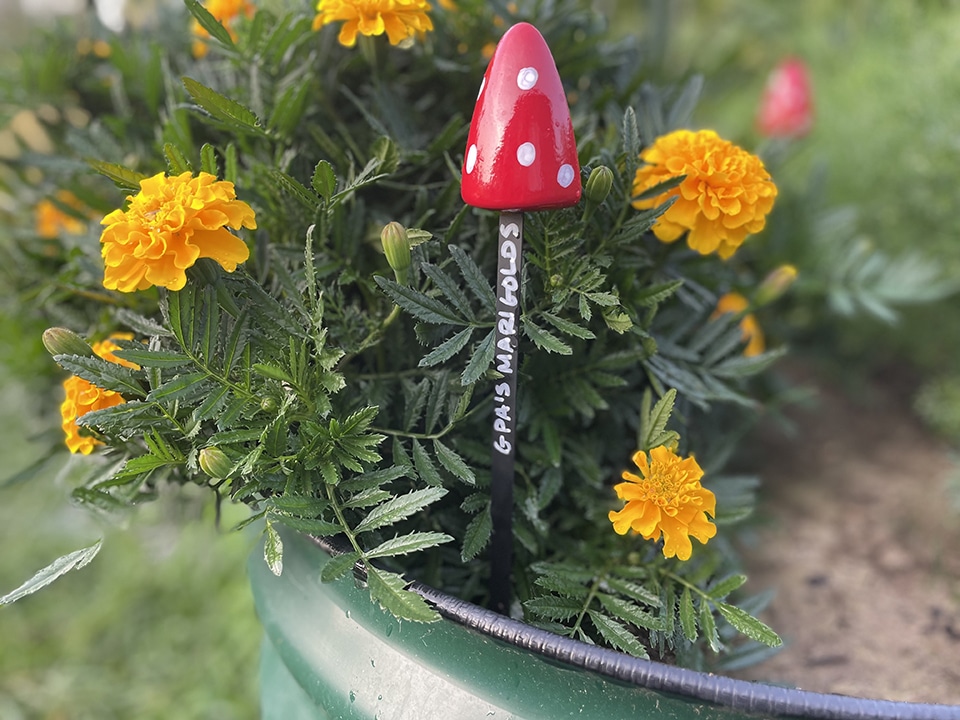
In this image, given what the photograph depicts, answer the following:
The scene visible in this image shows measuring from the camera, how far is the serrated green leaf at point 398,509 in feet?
1.48

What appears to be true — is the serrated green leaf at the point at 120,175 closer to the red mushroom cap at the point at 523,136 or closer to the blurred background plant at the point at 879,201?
the red mushroom cap at the point at 523,136

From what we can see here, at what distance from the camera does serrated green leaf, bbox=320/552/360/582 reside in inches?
17.1

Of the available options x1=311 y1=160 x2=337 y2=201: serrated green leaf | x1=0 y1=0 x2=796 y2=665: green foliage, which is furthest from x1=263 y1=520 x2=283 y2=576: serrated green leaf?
x1=311 y1=160 x2=337 y2=201: serrated green leaf

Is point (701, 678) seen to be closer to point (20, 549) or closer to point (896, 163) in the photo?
point (896, 163)

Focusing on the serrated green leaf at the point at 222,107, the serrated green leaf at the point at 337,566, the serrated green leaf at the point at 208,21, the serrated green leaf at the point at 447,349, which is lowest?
the serrated green leaf at the point at 337,566

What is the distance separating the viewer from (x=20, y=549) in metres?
1.45

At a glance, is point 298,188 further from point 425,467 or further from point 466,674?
point 466,674

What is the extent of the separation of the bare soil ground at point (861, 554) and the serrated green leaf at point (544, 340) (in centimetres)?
34

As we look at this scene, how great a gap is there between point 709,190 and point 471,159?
169mm

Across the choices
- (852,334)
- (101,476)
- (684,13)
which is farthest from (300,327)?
(684,13)

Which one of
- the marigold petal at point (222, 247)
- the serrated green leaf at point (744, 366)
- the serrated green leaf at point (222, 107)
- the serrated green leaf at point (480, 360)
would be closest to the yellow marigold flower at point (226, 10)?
the serrated green leaf at point (222, 107)

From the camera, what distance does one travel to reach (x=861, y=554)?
0.81m

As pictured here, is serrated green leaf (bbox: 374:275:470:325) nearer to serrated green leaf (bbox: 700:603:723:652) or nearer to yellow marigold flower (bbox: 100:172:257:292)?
yellow marigold flower (bbox: 100:172:257:292)

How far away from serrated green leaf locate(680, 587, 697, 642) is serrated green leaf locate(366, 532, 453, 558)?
0.17m
